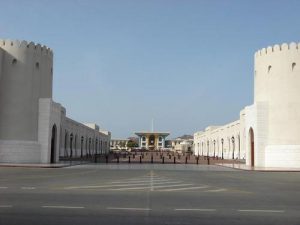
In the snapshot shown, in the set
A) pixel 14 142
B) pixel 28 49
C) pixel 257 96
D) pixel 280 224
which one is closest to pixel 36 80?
pixel 28 49

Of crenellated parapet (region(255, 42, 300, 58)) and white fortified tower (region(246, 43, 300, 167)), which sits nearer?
white fortified tower (region(246, 43, 300, 167))

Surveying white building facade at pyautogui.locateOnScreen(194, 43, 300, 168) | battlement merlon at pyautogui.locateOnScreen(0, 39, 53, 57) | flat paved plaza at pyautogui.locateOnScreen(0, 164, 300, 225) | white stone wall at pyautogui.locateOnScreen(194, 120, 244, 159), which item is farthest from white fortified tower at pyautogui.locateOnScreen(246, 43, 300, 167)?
white stone wall at pyautogui.locateOnScreen(194, 120, 244, 159)

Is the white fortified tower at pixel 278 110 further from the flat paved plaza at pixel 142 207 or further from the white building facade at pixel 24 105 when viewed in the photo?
the flat paved plaza at pixel 142 207

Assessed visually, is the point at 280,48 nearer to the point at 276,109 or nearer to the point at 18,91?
the point at 276,109

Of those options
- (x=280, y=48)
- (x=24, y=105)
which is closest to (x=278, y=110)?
(x=280, y=48)

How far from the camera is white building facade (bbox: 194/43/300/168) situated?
39875 mm

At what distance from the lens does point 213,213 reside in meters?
10.7

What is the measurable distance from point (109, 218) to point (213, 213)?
2.62m

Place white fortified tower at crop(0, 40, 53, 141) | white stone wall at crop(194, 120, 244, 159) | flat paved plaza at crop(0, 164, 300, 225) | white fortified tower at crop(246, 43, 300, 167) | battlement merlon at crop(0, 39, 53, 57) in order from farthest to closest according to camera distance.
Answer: white stone wall at crop(194, 120, 244, 159) → battlement merlon at crop(0, 39, 53, 57) → white fortified tower at crop(0, 40, 53, 141) → white fortified tower at crop(246, 43, 300, 167) → flat paved plaza at crop(0, 164, 300, 225)

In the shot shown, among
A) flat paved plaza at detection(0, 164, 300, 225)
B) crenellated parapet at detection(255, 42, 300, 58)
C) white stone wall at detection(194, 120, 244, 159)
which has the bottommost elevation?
flat paved plaza at detection(0, 164, 300, 225)

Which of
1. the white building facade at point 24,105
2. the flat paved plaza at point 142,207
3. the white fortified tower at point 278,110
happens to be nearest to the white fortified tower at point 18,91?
the white building facade at point 24,105

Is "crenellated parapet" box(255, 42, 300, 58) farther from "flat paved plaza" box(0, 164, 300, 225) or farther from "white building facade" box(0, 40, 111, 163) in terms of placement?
"flat paved plaza" box(0, 164, 300, 225)

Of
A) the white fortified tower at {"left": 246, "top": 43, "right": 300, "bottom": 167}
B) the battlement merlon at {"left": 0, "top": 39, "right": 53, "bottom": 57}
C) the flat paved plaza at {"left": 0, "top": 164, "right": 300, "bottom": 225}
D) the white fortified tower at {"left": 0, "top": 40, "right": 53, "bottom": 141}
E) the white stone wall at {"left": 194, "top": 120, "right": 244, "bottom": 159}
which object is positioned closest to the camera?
the flat paved plaza at {"left": 0, "top": 164, "right": 300, "bottom": 225}

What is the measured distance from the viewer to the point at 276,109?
40.6m
